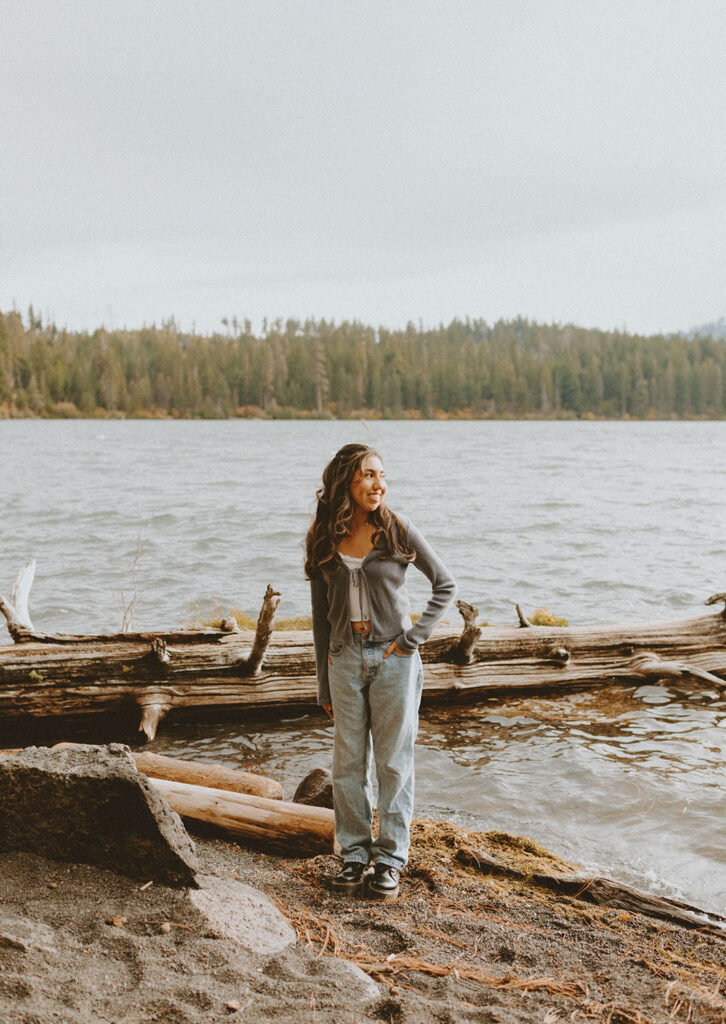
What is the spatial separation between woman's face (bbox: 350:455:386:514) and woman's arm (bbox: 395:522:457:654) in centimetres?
23

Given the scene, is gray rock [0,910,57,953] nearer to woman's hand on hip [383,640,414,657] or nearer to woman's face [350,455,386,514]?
woman's hand on hip [383,640,414,657]

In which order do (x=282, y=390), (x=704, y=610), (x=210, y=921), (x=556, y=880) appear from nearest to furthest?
1. (x=210, y=921)
2. (x=556, y=880)
3. (x=704, y=610)
4. (x=282, y=390)

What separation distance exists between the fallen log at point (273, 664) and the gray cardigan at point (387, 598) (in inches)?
112

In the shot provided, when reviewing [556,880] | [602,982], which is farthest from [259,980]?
[556,880]

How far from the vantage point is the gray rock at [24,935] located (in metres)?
3.19

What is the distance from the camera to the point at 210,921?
3.62 metres

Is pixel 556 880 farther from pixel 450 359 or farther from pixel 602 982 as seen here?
pixel 450 359

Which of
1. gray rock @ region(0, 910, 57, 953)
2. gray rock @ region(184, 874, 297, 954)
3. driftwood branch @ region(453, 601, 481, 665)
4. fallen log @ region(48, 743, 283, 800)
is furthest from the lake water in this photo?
gray rock @ region(0, 910, 57, 953)

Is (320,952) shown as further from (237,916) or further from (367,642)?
(367,642)

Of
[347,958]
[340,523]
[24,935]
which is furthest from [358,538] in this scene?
[24,935]

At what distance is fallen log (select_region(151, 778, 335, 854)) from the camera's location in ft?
16.4

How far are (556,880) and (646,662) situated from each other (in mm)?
5272

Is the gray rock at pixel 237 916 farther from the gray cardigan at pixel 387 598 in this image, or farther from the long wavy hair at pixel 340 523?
the long wavy hair at pixel 340 523

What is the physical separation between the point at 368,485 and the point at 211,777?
2617 mm
